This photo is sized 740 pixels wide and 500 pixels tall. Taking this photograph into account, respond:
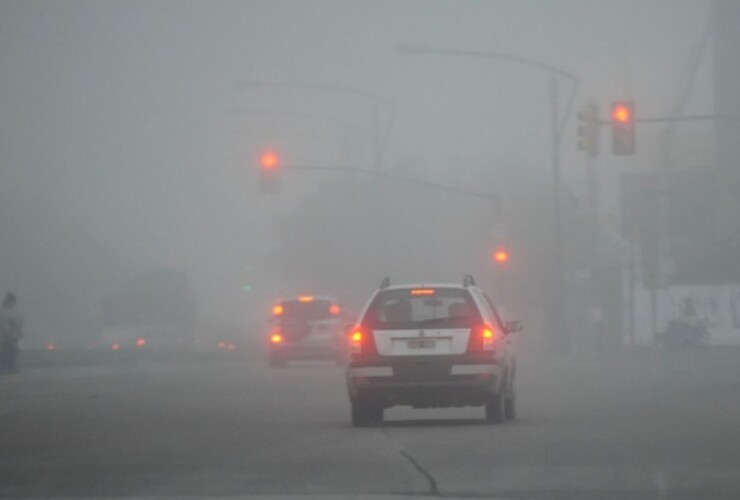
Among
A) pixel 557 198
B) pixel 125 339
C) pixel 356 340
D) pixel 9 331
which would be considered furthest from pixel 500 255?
pixel 125 339

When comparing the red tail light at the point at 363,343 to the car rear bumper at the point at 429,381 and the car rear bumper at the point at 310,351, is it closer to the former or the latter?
the car rear bumper at the point at 429,381

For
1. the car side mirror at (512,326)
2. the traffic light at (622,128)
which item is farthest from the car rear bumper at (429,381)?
the traffic light at (622,128)

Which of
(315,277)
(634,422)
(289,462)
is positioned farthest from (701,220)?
(289,462)

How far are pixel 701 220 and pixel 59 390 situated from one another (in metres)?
50.9

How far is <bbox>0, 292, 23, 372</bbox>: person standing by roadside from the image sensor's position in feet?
121

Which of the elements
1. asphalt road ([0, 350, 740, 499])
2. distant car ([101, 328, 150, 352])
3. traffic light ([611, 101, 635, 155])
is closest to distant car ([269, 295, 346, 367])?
traffic light ([611, 101, 635, 155])

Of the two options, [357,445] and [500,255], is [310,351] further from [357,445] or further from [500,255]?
[357,445]

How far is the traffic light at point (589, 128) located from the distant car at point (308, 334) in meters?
8.08

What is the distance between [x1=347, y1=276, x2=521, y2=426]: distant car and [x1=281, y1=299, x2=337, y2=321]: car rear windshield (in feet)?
73.6

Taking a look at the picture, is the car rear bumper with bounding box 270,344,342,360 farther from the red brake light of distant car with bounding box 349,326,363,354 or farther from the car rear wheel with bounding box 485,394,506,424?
the car rear wheel with bounding box 485,394,506,424

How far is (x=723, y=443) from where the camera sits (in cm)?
1605

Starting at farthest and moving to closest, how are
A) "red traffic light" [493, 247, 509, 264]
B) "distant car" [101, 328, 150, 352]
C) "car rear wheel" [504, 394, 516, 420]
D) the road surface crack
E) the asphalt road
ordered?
"distant car" [101, 328, 150, 352] < "red traffic light" [493, 247, 509, 264] < "car rear wheel" [504, 394, 516, 420] < the asphalt road < the road surface crack

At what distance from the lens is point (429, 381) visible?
19.0 metres

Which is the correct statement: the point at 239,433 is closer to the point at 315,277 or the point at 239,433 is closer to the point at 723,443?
the point at 723,443
